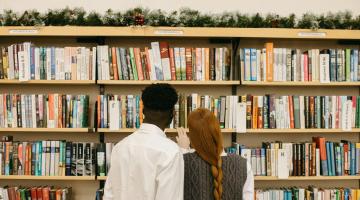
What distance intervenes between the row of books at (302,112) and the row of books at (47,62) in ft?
3.99

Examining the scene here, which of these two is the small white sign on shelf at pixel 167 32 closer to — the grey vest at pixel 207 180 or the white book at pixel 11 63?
the white book at pixel 11 63

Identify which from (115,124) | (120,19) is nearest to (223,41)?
(120,19)

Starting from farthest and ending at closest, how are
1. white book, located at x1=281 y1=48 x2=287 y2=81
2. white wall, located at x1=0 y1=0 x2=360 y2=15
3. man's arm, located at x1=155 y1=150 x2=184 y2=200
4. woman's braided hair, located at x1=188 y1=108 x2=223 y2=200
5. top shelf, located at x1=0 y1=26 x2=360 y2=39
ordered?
white wall, located at x1=0 y1=0 x2=360 y2=15 < white book, located at x1=281 y1=48 x2=287 y2=81 < top shelf, located at x1=0 y1=26 x2=360 y2=39 < woman's braided hair, located at x1=188 y1=108 x2=223 y2=200 < man's arm, located at x1=155 y1=150 x2=184 y2=200

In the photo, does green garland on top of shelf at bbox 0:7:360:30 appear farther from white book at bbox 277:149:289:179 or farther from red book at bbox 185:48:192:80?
white book at bbox 277:149:289:179

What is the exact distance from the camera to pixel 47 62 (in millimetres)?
2996

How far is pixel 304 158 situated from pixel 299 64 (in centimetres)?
71

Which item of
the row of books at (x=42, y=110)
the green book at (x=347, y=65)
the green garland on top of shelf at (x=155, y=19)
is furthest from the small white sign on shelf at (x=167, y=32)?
the green book at (x=347, y=65)

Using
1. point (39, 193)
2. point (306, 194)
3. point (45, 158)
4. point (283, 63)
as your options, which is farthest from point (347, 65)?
point (39, 193)

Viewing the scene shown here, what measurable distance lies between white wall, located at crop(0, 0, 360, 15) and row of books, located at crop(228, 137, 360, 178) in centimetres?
111

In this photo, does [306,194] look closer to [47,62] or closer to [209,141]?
[209,141]

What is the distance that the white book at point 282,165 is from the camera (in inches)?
119

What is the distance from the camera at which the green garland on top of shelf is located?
10.1 feet

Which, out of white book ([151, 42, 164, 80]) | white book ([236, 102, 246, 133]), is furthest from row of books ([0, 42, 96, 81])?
white book ([236, 102, 246, 133])

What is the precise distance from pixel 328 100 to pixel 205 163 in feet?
5.36
